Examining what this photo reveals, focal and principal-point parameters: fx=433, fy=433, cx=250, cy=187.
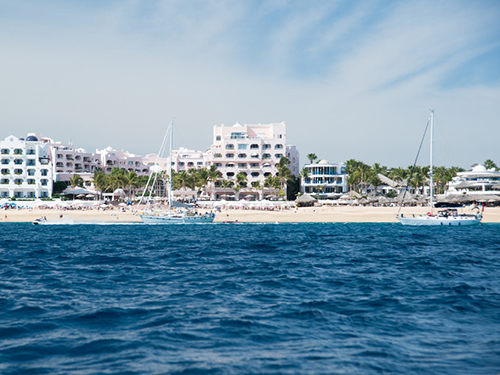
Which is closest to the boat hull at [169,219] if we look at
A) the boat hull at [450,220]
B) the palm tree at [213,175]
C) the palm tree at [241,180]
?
the boat hull at [450,220]

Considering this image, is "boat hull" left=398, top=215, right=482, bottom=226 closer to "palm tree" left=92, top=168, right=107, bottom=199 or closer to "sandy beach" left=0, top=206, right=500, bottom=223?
"sandy beach" left=0, top=206, right=500, bottom=223

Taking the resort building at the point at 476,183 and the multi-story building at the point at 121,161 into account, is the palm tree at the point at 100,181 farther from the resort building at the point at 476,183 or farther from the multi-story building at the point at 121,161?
the resort building at the point at 476,183

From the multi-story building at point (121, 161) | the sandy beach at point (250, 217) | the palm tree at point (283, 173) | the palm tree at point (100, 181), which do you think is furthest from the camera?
the multi-story building at point (121, 161)

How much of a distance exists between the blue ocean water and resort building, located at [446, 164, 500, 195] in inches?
3610

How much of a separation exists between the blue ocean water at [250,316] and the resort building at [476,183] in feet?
301

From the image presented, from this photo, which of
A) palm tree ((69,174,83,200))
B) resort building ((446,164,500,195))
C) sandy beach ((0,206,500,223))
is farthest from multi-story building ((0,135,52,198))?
resort building ((446,164,500,195))

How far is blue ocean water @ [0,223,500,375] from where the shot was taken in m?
9.41

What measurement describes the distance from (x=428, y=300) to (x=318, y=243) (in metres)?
20.4

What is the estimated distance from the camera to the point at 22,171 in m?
105

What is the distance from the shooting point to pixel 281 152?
386ft

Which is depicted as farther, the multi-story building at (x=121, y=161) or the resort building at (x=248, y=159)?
the multi-story building at (x=121, y=161)

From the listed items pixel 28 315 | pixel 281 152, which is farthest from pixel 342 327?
pixel 281 152

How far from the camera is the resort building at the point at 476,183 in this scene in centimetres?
10701

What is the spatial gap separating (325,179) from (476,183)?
123ft
